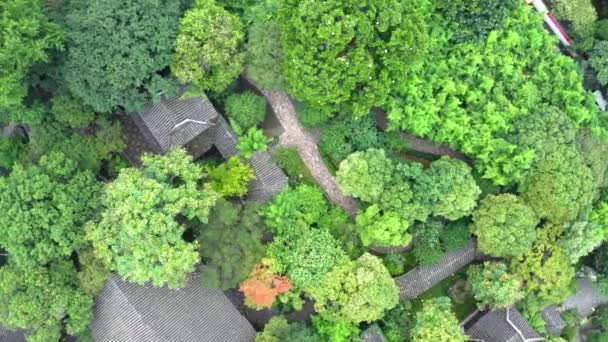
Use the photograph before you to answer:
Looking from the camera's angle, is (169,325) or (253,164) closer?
(169,325)

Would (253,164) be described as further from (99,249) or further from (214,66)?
(99,249)

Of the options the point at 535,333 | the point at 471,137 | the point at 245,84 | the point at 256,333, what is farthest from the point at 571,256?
the point at 245,84

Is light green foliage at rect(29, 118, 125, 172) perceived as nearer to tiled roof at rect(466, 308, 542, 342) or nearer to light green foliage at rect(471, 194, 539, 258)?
light green foliage at rect(471, 194, 539, 258)

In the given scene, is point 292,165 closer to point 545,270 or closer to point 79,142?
point 79,142

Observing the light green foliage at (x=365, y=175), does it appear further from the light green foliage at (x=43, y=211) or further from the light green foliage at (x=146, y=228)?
the light green foliage at (x=43, y=211)

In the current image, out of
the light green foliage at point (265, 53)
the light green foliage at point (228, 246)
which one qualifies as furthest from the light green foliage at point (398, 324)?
the light green foliage at point (265, 53)

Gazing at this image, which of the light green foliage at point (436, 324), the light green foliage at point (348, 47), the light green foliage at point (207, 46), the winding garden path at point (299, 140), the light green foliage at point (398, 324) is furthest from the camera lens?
the winding garden path at point (299, 140)
